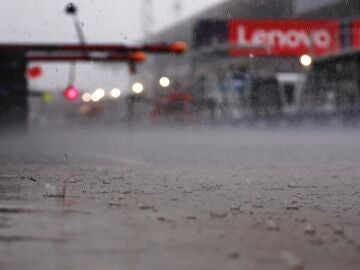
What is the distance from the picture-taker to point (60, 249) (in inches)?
139

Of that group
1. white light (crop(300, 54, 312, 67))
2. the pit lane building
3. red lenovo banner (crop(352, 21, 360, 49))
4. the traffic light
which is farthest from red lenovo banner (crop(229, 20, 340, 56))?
the traffic light

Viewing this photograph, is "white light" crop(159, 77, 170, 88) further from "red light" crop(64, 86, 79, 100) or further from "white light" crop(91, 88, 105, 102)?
"white light" crop(91, 88, 105, 102)

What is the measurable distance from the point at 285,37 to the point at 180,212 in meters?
8.93

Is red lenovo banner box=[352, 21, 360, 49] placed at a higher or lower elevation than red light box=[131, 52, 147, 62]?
higher

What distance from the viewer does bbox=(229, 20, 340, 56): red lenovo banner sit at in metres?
13.9

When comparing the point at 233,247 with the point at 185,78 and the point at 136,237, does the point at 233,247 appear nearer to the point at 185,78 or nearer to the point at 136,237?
the point at 136,237

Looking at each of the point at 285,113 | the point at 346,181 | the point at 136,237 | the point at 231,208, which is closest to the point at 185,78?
the point at 285,113

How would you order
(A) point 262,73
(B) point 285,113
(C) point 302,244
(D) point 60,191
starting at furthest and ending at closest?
(A) point 262,73, (B) point 285,113, (D) point 60,191, (C) point 302,244

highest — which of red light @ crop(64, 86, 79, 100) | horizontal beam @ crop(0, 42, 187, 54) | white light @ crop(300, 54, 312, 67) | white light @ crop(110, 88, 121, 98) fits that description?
horizontal beam @ crop(0, 42, 187, 54)

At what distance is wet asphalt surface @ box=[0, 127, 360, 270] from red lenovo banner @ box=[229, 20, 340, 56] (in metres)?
3.23

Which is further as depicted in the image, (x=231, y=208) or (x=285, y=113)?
(x=285, y=113)

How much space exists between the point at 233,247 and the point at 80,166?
5730 millimetres

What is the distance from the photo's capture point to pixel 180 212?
500 centimetres

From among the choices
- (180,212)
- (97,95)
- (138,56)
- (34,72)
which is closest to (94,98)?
(97,95)
